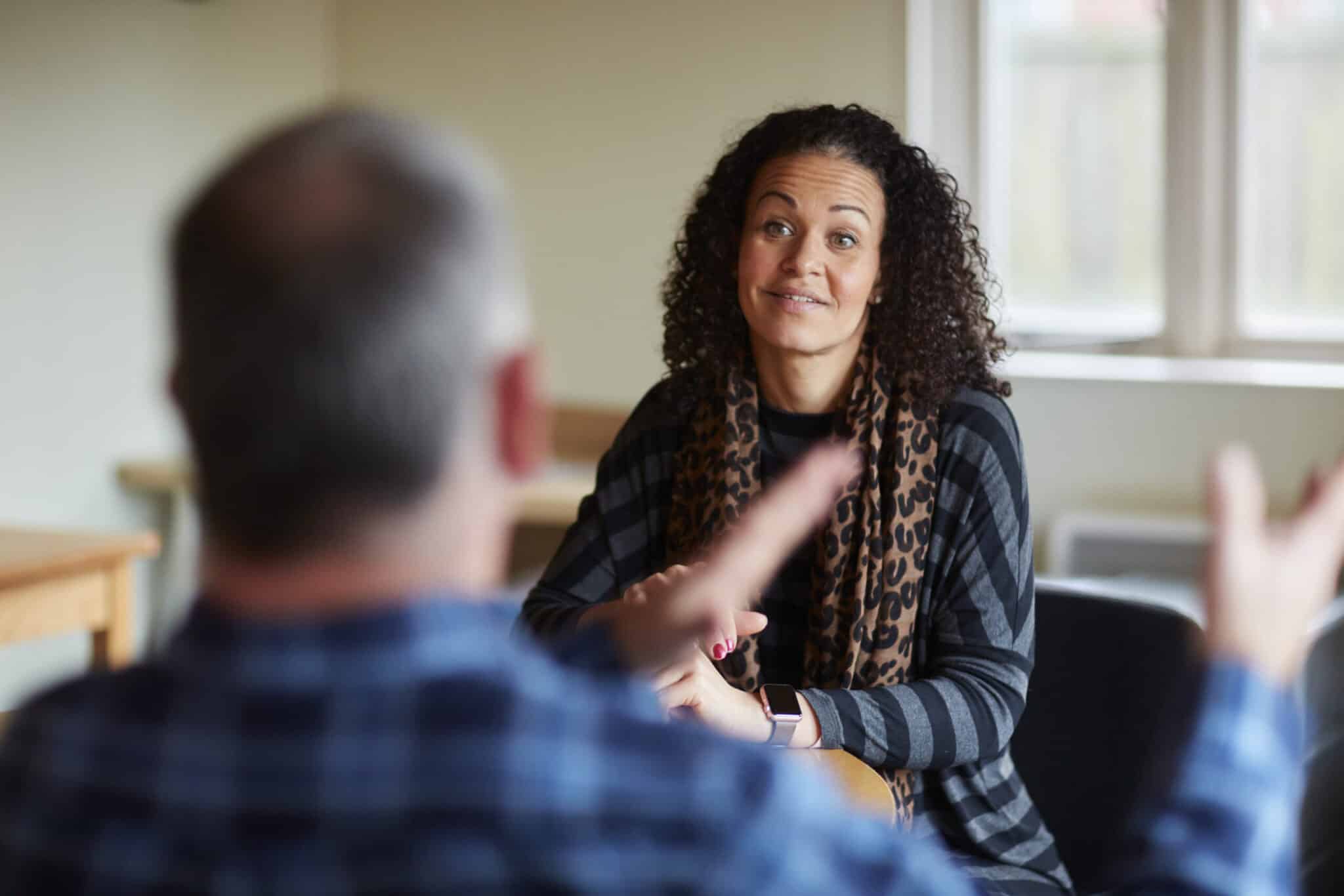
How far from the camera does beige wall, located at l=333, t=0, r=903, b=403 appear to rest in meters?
3.88

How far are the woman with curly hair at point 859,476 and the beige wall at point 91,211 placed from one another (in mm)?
1841

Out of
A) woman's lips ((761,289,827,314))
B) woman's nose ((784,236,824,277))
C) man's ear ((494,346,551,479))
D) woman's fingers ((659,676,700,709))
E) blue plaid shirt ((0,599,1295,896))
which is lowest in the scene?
woman's fingers ((659,676,700,709))

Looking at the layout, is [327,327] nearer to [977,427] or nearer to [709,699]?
[709,699]

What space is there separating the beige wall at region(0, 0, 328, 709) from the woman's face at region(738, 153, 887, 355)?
1928 millimetres

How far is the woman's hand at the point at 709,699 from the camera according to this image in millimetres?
1618

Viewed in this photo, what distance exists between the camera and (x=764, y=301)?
205 cm

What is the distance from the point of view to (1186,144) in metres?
3.72

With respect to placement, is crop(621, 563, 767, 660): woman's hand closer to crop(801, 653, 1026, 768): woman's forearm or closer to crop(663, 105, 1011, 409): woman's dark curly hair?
crop(801, 653, 1026, 768): woman's forearm

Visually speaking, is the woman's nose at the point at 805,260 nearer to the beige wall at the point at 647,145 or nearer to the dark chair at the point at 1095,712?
the dark chair at the point at 1095,712

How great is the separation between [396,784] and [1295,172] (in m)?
3.56

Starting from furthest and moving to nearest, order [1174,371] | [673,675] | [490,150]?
[490,150], [1174,371], [673,675]

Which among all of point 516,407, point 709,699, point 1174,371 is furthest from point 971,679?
point 1174,371

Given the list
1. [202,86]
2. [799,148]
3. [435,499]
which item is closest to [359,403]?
[435,499]

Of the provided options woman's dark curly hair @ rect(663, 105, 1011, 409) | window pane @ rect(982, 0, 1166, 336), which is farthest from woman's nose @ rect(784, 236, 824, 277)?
window pane @ rect(982, 0, 1166, 336)
